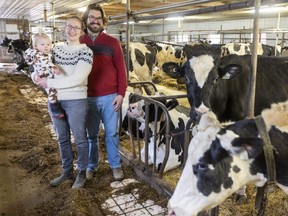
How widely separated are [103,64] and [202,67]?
100 cm

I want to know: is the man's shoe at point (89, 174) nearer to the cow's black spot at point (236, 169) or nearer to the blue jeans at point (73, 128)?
the blue jeans at point (73, 128)

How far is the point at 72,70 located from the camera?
2.82 meters

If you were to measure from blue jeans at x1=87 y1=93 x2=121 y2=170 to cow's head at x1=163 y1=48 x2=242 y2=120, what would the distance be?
34.1 inches

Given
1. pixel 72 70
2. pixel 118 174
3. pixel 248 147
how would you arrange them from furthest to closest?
pixel 118 174 → pixel 72 70 → pixel 248 147

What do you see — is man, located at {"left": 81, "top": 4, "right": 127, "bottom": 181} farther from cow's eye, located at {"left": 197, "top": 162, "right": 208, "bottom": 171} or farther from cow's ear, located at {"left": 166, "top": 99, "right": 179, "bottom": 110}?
cow's eye, located at {"left": 197, "top": 162, "right": 208, "bottom": 171}

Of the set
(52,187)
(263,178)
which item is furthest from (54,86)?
(263,178)

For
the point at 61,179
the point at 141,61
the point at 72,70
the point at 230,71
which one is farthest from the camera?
the point at 141,61

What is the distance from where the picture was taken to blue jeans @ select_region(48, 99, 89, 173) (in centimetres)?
291

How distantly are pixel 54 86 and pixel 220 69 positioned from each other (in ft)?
4.81

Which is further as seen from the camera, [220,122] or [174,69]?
[174,69]

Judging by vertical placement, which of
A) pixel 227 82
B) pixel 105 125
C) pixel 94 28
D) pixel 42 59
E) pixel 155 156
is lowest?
pixel 155 156

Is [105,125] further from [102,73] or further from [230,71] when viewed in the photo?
[230,71]

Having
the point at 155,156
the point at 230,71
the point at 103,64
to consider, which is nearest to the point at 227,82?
→ the point at 230,71

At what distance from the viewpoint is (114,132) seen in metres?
3.36
